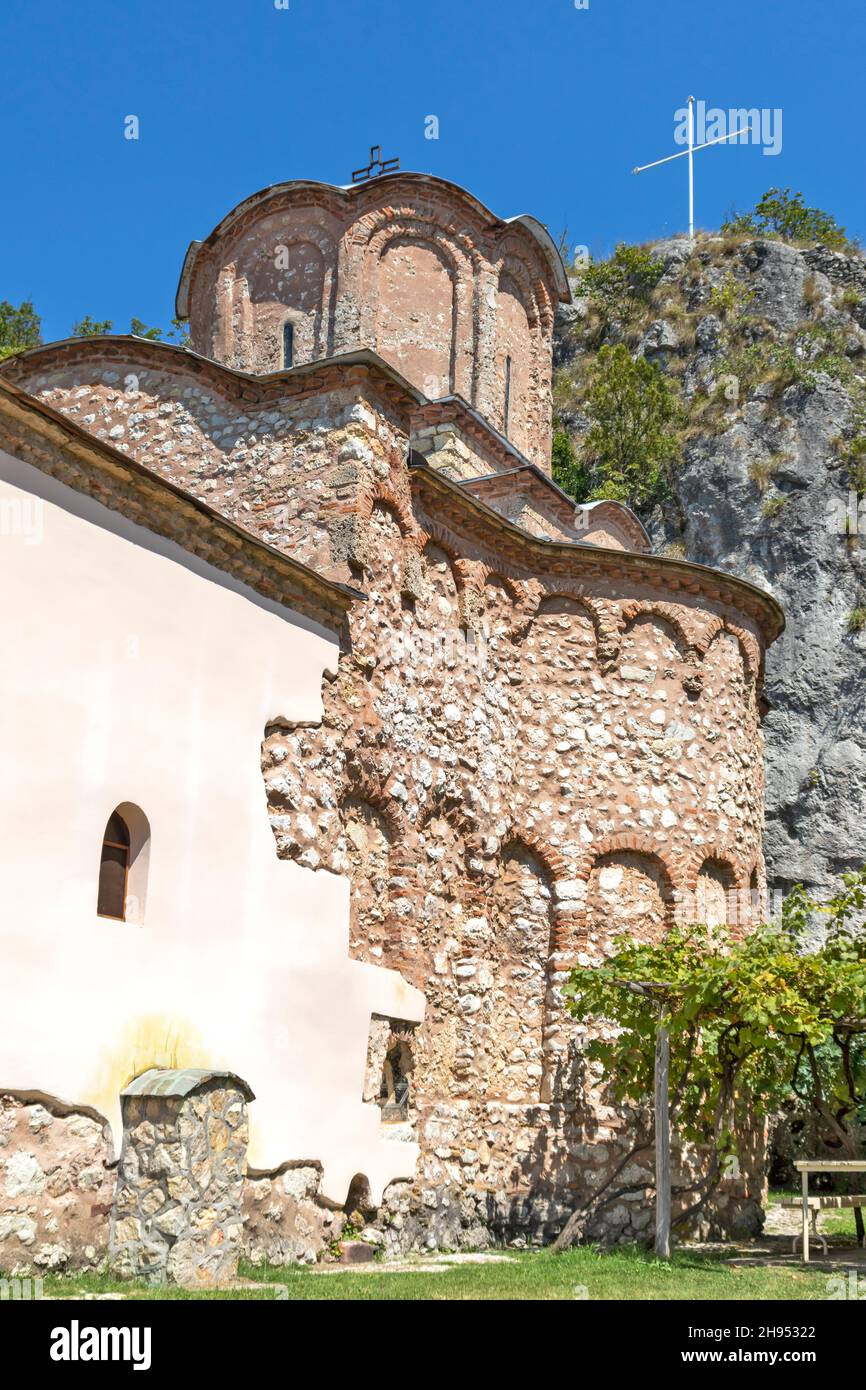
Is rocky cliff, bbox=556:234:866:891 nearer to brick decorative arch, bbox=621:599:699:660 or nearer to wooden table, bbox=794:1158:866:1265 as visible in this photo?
brick decorative arch, bbox=621:599:699:660

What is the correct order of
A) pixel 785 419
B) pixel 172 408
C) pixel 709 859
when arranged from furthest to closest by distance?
pixel 785 419
pixel 709 859
pixel 172 408

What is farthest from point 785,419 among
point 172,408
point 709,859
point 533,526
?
point 172,408

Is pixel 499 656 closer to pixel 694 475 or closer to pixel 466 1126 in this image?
pixel 466 1126

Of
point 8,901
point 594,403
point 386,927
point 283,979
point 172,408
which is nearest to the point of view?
point 8,901

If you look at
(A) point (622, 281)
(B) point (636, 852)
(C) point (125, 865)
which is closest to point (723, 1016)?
(B) point (636, 852)

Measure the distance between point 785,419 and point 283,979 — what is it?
21.3 m

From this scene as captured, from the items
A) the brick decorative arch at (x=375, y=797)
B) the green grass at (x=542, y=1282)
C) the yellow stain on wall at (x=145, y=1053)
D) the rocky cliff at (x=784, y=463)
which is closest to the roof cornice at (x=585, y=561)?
the brick decorative arch at (x=375, y=797)

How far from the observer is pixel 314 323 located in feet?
56.8

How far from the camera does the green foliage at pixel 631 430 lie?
94.2 feet

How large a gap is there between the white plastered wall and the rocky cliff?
15698 millimetres

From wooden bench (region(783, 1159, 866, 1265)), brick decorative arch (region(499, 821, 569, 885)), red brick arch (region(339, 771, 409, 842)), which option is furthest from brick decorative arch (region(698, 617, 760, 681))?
wooden bench (region(783, 1159, 866, 1265))

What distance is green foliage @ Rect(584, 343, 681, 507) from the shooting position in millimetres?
28703

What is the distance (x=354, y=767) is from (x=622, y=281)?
25.5 meters
